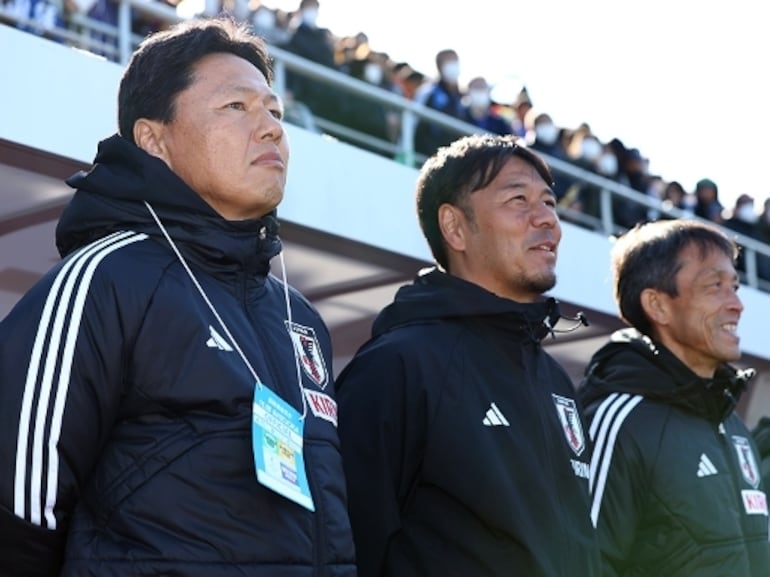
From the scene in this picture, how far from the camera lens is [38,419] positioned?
6.77ft

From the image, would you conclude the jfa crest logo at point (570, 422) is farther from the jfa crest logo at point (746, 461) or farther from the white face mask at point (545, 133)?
the white face mask at point (545, 133)

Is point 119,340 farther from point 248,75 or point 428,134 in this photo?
point 428,134

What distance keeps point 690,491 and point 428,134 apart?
4.44m

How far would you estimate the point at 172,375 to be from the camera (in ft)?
7.12

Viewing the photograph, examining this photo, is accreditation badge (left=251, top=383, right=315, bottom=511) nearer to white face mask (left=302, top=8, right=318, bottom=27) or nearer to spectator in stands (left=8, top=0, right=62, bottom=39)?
spectator in stands (left=8, top=0, right=62, bottom=39)

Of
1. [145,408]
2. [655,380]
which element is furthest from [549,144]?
[145,408]

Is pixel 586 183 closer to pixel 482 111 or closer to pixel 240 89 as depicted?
pixel 482 111

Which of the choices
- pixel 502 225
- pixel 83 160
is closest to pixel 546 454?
pixel 502 225

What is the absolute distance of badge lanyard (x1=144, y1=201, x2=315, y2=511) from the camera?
213 cm

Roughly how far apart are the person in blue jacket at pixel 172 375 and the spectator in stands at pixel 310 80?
14.9ft

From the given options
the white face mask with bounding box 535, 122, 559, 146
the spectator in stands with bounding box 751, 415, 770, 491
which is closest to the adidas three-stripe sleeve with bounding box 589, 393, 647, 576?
the spectator in stands with bounding box 751, 415, 770, 491

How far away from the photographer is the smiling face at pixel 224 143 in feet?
7.97

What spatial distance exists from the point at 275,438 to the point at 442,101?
5796 millimetres

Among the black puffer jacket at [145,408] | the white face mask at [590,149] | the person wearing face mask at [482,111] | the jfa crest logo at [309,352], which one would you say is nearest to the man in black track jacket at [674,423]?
the jfa crest logo at [309,352]
